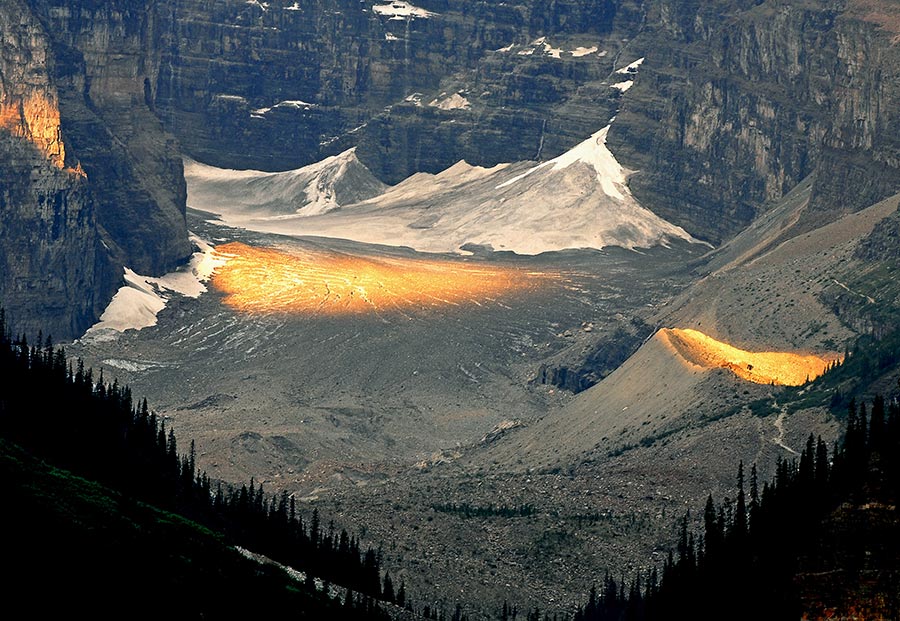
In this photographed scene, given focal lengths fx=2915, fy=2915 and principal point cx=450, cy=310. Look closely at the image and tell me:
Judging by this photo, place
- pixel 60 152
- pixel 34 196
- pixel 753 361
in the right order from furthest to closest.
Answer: pixel 60 152
pixel 34 196
pixel 753 361

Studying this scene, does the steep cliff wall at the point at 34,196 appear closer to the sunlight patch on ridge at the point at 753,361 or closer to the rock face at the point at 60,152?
the rock face at the point at 60,152

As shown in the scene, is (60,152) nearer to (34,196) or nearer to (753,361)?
(34,196)

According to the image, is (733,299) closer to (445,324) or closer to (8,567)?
(445,324)

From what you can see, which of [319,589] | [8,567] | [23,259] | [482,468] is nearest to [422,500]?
[482,468]

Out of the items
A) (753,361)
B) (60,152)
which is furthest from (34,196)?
(753,361)

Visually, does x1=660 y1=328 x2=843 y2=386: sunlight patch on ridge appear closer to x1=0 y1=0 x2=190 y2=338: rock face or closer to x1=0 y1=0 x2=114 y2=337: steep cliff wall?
x1=0 y1=0 x2=114 y2=337: steep cliff wall
